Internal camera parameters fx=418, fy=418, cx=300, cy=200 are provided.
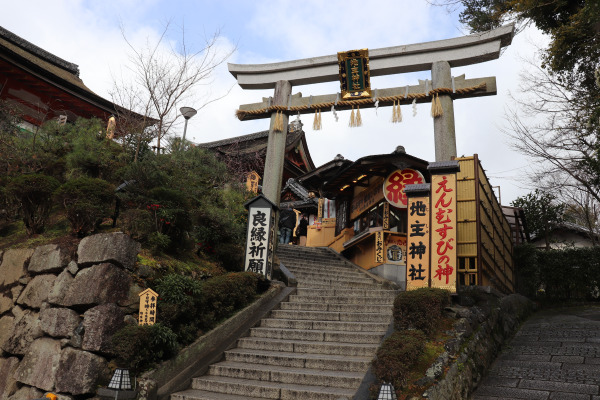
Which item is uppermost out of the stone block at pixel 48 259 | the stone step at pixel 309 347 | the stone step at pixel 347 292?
the stone block at pixel 48 259

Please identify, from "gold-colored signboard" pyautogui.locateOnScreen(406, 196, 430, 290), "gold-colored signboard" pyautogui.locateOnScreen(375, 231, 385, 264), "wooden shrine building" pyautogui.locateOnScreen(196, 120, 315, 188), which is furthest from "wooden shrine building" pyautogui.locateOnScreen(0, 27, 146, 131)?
"gold-colored signboard" pyautogui.locateOnScreen(406, 196, 430, 290)

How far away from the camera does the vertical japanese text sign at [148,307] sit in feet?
22.6

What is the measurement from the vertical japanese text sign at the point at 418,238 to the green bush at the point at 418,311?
156 cm

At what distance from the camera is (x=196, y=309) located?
25.7 ft

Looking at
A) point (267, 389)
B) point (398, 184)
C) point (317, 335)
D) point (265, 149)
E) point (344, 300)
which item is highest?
point (265, 149)

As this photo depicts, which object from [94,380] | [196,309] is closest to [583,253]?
[196,309]

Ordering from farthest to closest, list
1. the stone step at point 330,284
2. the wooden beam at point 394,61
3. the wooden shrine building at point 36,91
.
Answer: the wooden shrine building at point 36,91
the stone step at point 330,284
the wooden beam at point 394,61

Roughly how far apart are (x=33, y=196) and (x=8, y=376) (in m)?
3.65

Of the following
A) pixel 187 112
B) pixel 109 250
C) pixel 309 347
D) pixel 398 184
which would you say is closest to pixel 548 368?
pixel 309 347

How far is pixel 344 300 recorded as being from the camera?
9883 millimetres

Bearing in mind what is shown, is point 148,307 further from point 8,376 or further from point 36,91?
point 36,91

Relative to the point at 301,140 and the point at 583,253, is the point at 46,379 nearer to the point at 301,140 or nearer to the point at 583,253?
the point at 583,253

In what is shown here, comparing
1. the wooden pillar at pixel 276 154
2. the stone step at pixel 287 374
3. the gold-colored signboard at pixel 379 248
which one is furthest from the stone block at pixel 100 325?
the gold-colored signboard at pixel 379 248

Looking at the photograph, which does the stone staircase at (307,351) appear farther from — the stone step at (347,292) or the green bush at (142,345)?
the green bush at (142,345)
